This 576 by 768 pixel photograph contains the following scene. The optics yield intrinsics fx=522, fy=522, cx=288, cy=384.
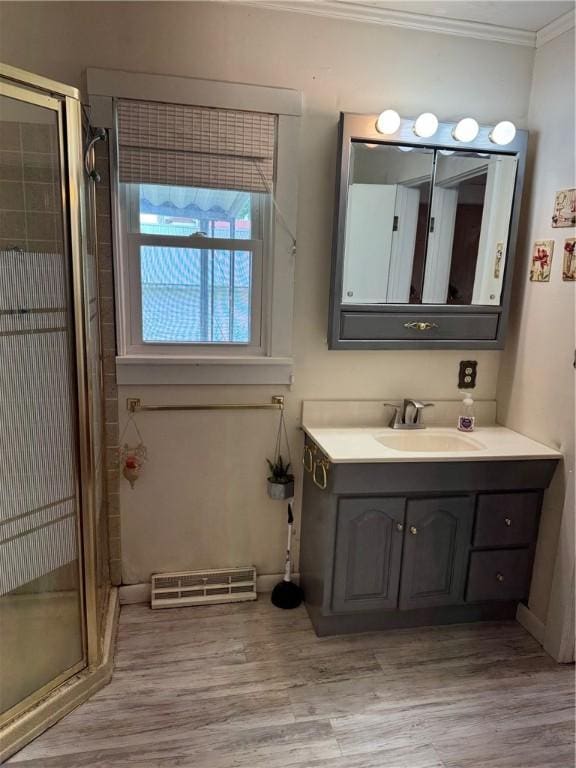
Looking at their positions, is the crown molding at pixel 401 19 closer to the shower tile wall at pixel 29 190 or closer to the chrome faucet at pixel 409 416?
the shower tile wall at pixel 29 190

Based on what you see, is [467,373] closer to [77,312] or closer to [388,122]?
[388,122]

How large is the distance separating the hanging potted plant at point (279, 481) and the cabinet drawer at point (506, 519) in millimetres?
795

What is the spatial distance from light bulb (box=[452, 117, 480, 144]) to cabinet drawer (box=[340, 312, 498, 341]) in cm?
72

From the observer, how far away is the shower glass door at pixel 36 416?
1562 millimetres

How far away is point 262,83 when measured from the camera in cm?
206

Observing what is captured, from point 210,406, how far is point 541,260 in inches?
60.9

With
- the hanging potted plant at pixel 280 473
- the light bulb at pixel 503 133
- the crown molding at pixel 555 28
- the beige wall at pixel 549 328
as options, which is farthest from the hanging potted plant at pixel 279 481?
the crown molding at pixel 555 28

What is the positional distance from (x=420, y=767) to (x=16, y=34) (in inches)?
111

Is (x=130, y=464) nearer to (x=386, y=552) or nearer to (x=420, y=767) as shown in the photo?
(x=386, y=552)

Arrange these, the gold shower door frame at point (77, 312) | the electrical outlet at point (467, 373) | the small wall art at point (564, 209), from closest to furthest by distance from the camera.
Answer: the gold shower door frame at point (77, 312)
the small wall art at point (564, 209)
the electrical outlet at point (467, 373)

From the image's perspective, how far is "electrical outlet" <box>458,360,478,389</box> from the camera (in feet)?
8.12

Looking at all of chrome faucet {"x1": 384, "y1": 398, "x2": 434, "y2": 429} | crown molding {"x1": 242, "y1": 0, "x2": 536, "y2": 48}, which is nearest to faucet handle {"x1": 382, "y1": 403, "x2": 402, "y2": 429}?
chrome faucet {"x1": 384, "y1": 398, "x2": 434, "y2": 429}

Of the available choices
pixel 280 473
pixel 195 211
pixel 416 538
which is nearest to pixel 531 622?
pixel 416 538

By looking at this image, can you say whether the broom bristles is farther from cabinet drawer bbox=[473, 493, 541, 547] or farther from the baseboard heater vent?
cabinet drawer bbox=[473, 493, 541, 547]
